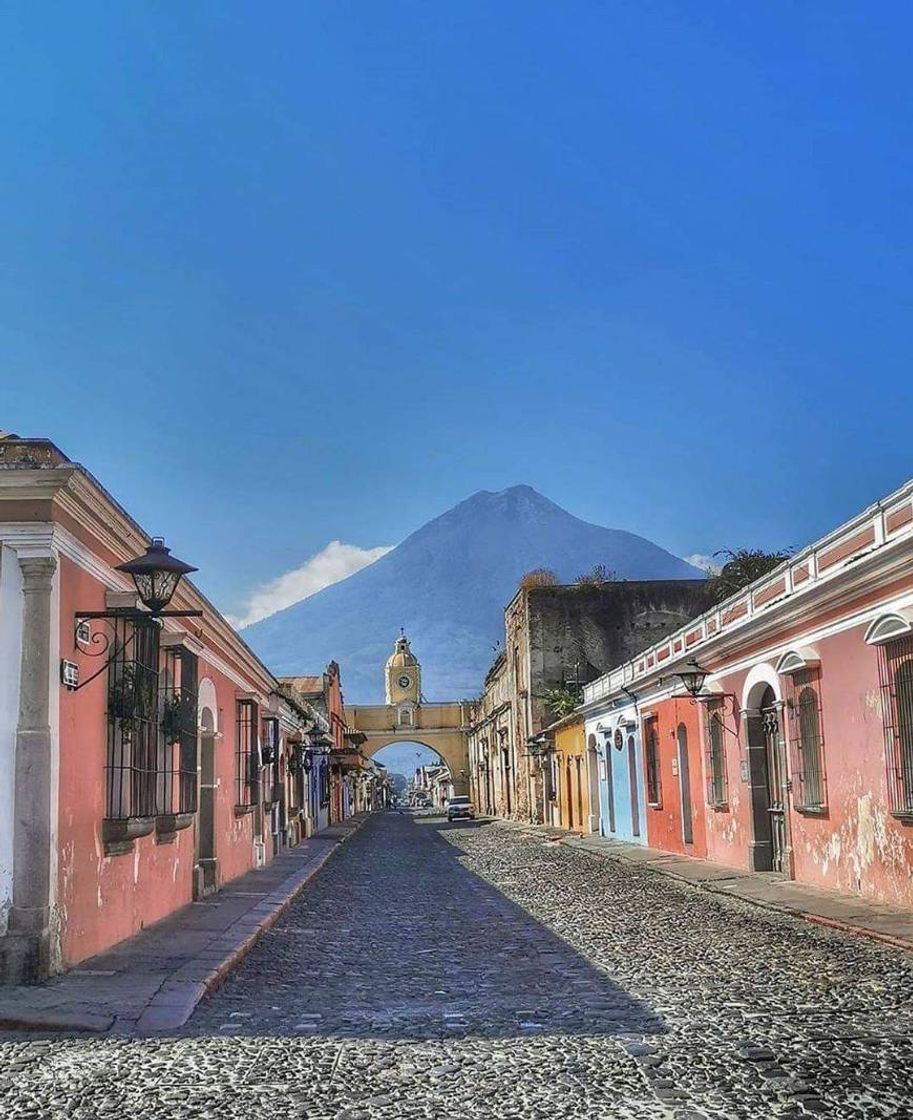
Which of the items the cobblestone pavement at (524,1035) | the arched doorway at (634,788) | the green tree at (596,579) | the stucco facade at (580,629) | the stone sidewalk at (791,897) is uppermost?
the green tree at (596,579)

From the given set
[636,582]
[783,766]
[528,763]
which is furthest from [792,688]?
[528,763]

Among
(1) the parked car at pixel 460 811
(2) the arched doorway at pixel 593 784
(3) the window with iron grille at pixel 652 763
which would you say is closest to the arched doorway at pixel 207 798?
(3) the window with iron grille at pixel 652 763

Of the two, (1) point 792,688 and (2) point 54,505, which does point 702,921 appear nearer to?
(1) point 792,688

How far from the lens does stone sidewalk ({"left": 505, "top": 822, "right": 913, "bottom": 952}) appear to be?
404 inches

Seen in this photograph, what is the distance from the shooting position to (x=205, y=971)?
27.6 feet

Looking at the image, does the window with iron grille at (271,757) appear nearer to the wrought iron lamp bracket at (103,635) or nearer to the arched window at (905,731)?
the wrought iron lamp bracket at (103,635)

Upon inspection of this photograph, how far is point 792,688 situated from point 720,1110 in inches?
412

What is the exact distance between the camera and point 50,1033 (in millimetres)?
6426

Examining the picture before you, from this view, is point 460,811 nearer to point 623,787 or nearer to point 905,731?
point 623,787

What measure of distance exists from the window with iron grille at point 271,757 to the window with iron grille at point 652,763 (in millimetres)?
7330

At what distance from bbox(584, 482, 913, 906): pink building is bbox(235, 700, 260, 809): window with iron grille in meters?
6.85

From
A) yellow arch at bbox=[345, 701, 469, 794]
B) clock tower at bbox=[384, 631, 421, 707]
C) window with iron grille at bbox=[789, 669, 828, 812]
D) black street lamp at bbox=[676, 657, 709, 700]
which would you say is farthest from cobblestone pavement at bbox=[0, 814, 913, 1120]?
clock tower at bbox=[384, 631, 421, 707]

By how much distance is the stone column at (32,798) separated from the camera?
7711 millimetres

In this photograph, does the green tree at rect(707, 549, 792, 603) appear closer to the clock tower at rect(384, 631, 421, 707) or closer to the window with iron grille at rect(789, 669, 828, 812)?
the window with iron grille at rect(789, 669, 828, 812)
